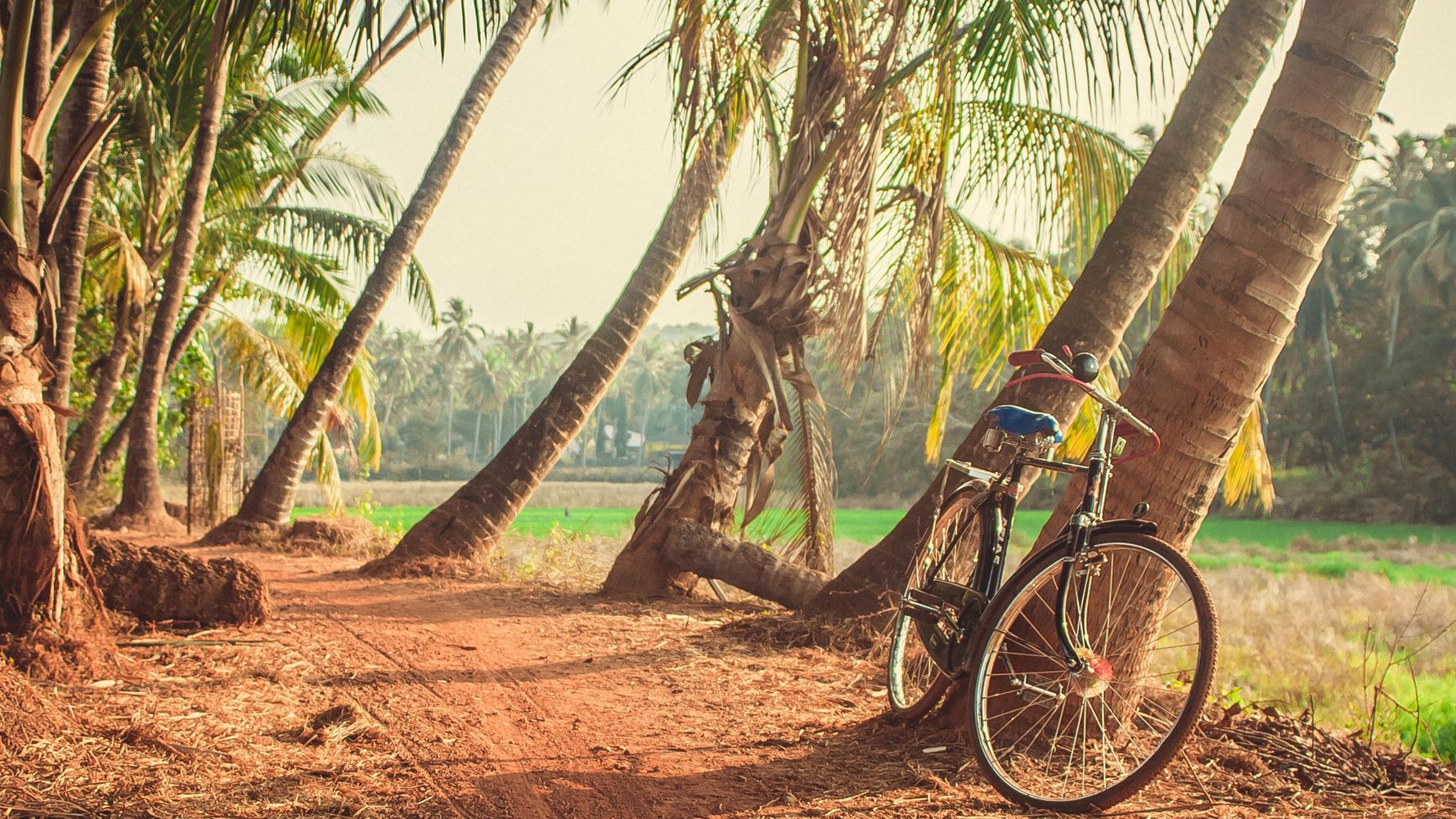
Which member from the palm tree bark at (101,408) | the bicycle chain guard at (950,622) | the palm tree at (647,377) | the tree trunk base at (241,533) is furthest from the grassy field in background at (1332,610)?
the palm tree at (647,377)

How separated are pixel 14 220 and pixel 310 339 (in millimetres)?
12095

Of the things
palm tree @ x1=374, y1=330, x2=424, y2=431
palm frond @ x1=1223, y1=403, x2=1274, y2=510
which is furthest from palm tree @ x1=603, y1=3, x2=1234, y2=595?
palm tree @ x1=374, y1=330, x2=424, y2=431

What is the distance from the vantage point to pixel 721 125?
22.8 ft

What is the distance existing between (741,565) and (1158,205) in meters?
3.42

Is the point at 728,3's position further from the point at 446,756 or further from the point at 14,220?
the point at 446,756

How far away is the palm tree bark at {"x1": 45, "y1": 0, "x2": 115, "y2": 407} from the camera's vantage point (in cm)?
659

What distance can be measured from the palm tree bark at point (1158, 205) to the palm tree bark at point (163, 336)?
343 inches

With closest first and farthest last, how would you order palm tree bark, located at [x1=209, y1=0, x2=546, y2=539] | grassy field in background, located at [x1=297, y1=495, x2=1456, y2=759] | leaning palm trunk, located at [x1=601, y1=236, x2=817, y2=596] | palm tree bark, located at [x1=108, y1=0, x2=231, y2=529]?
1. leaning palm trunk, located at [x1=601, y1=236, x2=817, y2=596]
2. grassy field in background, located at [x1=297, y1=495, x2=1456, y2=759]
3. palm tree bark, located at [x1=209, y1=0, x2=546, y2=539]
4. palm tree bark, located at [x1=108, y1=0, x2=231, y2=529]

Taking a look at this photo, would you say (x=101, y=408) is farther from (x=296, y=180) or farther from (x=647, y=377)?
(x=647, y=377)

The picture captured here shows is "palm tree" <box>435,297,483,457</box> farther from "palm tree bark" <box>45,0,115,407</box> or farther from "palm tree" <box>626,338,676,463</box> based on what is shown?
"palm tree bark" <box>45,0,115,407</box>

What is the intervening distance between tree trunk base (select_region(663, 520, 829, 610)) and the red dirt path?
723 millimetres

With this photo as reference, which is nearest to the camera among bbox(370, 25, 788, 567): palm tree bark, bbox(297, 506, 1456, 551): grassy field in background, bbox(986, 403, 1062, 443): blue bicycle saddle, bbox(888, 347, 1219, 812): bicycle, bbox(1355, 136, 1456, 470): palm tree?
bbox(888, 347, 1219, 812): bicycle

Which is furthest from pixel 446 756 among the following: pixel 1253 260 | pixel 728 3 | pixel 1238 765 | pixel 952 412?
pixel 952 412

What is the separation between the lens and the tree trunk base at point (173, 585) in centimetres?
528
